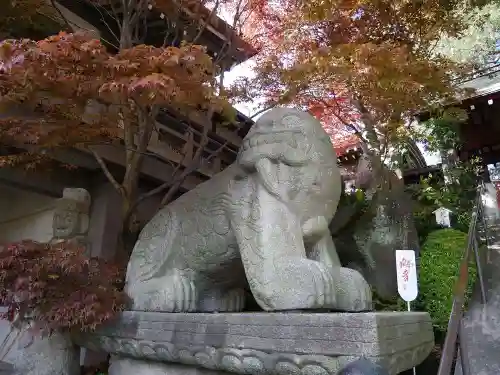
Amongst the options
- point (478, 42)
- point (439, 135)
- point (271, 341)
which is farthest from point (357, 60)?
point (478, 42)

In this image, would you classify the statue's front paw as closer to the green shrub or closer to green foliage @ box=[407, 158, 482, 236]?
the green shrub

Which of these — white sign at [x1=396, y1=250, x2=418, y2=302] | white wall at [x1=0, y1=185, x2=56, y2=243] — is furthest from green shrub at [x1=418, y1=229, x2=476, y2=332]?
white wall at [x1=0, y1=185, x2=56, y2=243]

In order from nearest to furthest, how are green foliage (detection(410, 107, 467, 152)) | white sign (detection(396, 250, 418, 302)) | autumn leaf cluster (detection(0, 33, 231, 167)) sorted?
autumn leaf cluster (detection(0, 33, 231, 167)), white sign (detection(396, 250, 418, 302)), green foliage (detection(410, 107, 467, 152))

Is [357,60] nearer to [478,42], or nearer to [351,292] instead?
[351,292]

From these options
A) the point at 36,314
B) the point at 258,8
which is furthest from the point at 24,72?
the point at 258,8

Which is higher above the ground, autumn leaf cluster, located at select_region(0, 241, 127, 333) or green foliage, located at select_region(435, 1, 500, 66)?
green foliage, located at select_region(435, 1, 500, 66)

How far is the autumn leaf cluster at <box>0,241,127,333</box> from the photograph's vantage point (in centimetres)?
283

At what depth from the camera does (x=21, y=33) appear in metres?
4.75

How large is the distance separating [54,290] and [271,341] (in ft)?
5.64

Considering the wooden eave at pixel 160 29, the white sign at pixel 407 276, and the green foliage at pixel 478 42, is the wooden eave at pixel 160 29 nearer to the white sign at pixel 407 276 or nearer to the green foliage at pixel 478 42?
the white sign at pixel 407 276

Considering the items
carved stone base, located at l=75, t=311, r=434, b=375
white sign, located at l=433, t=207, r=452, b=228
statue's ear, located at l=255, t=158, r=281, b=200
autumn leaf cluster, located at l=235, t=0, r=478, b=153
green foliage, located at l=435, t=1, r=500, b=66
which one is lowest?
carved stone base, located at l=75, t=311, r=434, b=375

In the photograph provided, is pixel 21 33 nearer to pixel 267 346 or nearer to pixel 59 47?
pixel 59 47

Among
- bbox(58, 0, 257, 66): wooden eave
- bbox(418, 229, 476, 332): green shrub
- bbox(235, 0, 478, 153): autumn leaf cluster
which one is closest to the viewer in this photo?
bbox(418, 229, 476, 332): green shrub

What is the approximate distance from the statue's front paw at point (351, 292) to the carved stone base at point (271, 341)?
33 centimetres
